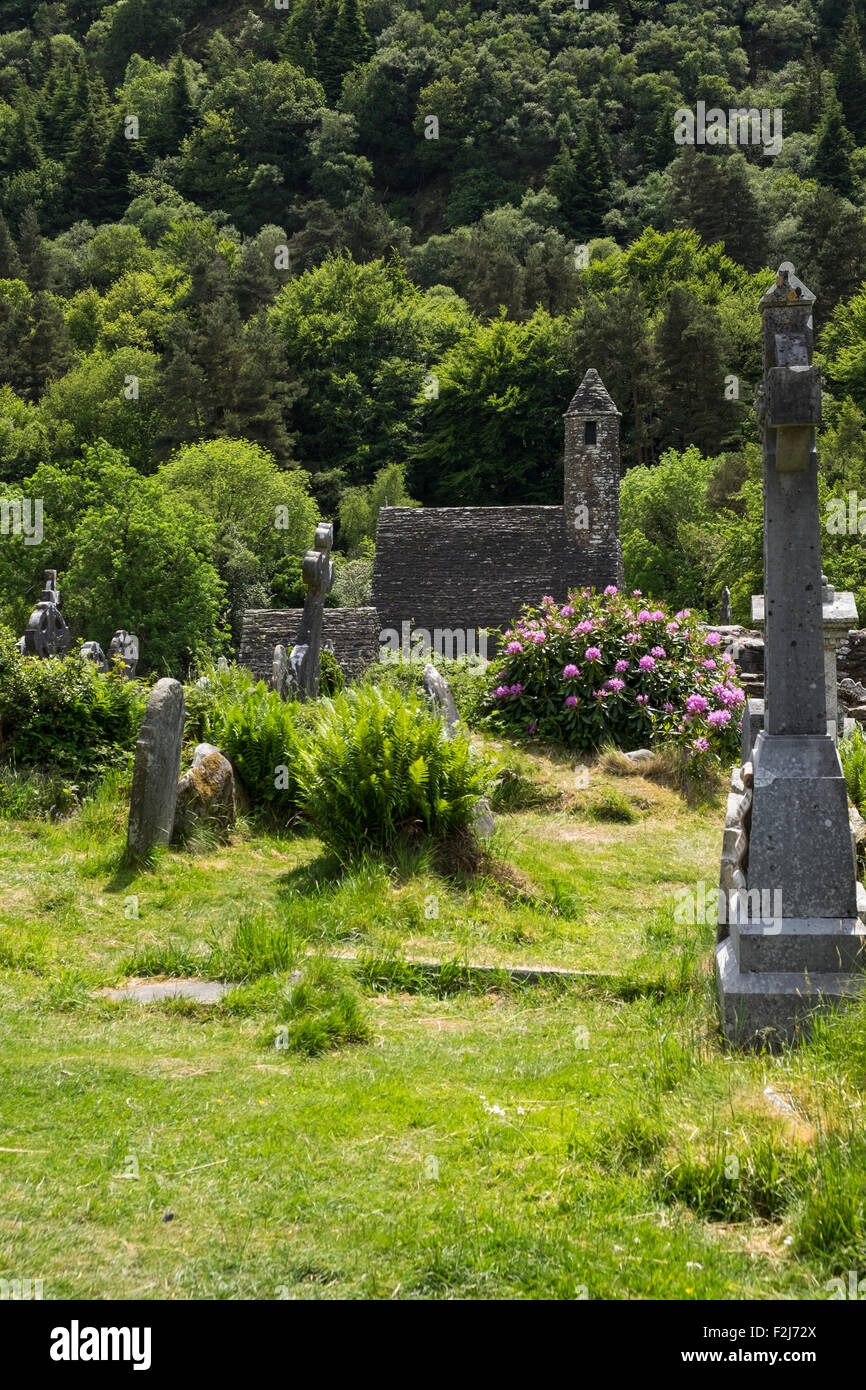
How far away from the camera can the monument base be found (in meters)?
4.73

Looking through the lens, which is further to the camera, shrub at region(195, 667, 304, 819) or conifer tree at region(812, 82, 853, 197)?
conifer tree at region(812, 82, 853, 197)

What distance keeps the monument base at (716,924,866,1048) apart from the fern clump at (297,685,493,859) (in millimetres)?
3091

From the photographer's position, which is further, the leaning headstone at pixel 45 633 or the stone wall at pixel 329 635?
the stone wall at pixel 329 635

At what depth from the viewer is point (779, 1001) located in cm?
478

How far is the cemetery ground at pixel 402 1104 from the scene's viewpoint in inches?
125

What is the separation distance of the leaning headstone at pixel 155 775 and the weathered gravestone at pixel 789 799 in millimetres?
4303

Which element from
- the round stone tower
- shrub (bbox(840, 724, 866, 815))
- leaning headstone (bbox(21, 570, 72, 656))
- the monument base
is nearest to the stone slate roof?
the round stone tower

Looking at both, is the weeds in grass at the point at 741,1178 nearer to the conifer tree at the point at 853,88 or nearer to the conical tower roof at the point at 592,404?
the conical tower roof at the point at 592,404

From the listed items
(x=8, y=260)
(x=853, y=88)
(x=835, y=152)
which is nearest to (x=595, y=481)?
(x=835, y=152)

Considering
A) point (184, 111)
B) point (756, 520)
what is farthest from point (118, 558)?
point (184, 111)

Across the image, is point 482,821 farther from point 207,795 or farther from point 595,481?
point 595,481

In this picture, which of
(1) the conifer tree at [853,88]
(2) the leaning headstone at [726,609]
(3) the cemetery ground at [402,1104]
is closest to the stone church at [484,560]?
(2) the leaning headstone at [726,609]

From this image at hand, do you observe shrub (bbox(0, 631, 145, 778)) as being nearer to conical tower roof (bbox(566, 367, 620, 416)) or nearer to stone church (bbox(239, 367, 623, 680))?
stone church (bbox(239, 367, 623, 680))
